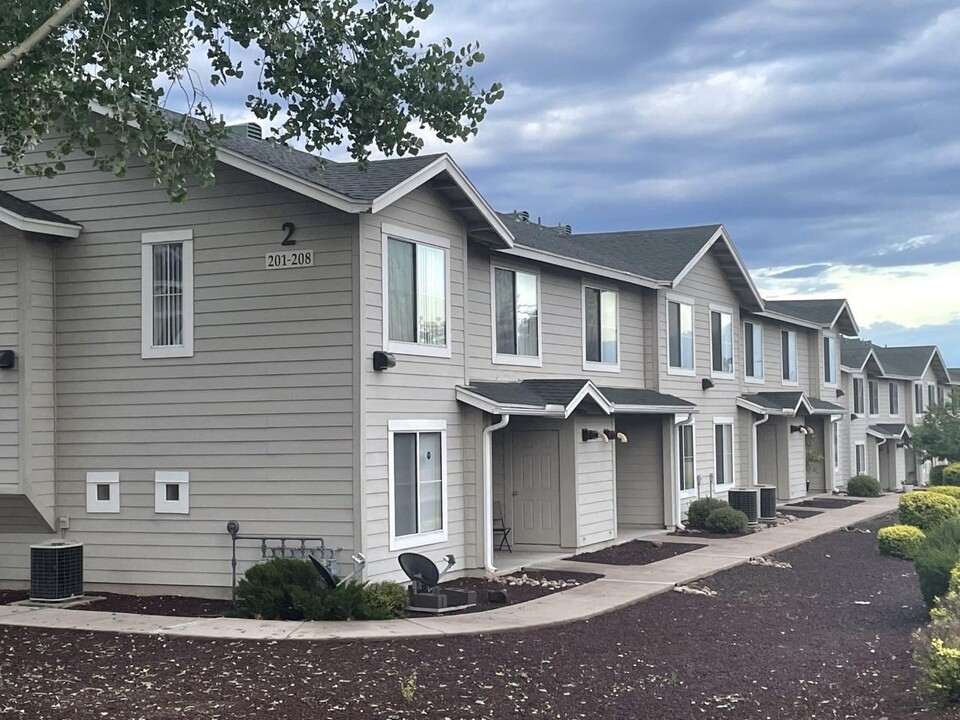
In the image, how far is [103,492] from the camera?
49.7 feet

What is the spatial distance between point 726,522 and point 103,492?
12536 millimetres

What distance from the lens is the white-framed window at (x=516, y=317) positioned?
18125mm

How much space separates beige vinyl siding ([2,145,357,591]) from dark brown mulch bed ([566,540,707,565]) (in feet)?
19.3

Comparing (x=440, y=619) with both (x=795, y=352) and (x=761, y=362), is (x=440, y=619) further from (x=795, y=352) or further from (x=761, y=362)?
(x=795, y=352)

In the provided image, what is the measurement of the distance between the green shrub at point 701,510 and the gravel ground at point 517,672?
948 cm

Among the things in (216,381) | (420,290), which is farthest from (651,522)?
(216,381)

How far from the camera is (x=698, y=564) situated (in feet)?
→ 58.1

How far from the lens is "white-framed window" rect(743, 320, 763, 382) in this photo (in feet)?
97.7

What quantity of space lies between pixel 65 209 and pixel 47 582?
16.6ft

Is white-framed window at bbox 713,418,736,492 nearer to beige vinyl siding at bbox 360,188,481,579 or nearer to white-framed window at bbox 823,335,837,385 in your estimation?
white-framed window at bbox 823,335,837,385

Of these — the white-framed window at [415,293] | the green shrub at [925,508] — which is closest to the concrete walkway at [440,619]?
the white-framed window at [415,293]

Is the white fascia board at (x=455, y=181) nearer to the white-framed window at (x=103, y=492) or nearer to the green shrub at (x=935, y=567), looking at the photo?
the white-framed window at (x=103, y=492)

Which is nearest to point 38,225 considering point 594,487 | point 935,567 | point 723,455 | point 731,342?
point 594,487

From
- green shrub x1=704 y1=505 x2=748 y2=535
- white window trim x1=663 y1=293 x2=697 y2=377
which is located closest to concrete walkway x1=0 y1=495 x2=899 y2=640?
green shrub x1=704 y1=505 x2=748 y2=535
